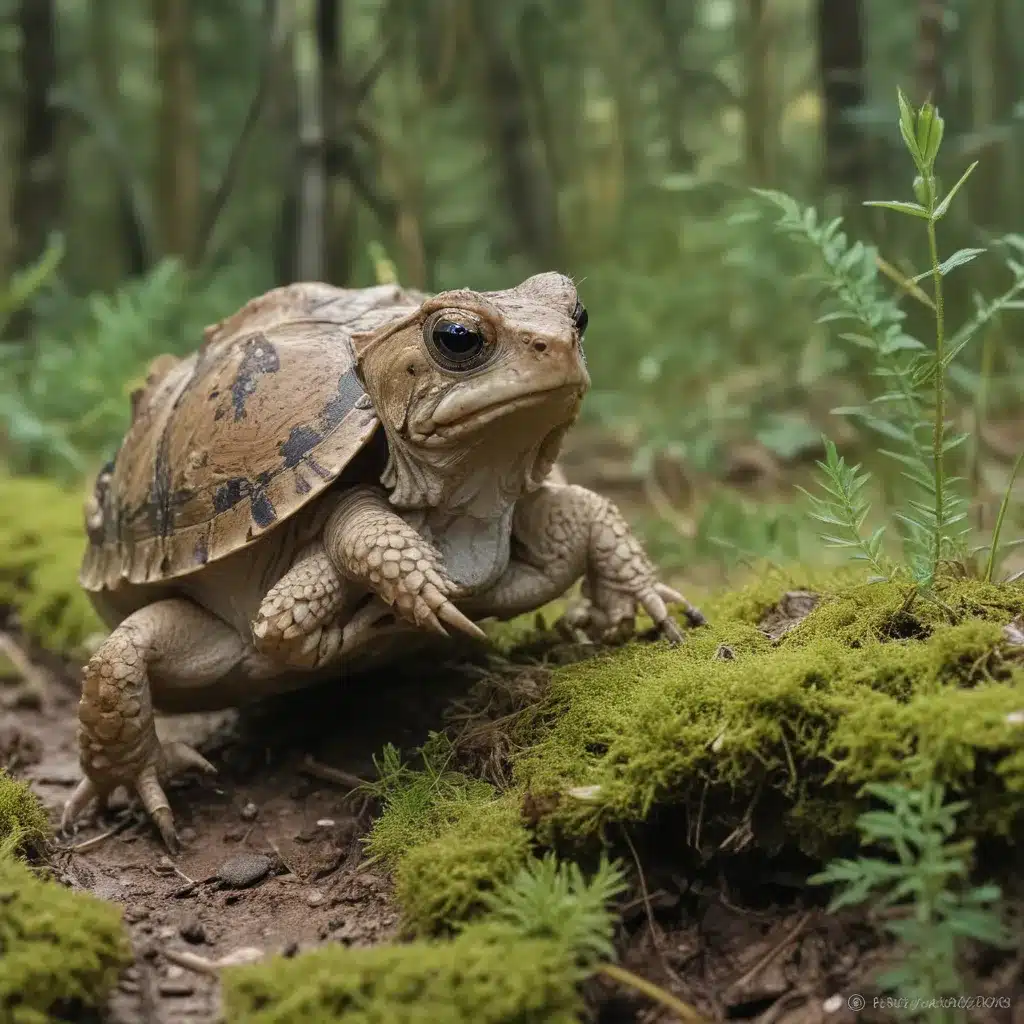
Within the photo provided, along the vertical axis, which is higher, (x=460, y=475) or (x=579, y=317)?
(x=579, y=317)

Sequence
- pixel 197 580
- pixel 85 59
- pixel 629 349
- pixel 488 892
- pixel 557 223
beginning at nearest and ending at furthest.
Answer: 1. pixel 488 892
2. pixel 197 580
3. pixel 629 349
4. pixel 557 223
5. pixel 85 59

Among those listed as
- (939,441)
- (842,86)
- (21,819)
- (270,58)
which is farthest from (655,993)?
(270,58)

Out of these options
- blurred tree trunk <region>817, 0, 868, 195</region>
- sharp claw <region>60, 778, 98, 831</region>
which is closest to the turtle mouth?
sharp claw <region>60, 778, 98, 831</region>

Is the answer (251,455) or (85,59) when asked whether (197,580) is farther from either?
(85,59)

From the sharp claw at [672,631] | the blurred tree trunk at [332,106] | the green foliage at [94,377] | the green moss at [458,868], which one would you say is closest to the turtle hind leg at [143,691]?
the green moss at [458,868]

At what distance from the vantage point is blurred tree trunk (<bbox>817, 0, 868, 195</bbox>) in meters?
6.80

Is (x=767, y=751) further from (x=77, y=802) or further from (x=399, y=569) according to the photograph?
(x=77, y=802)

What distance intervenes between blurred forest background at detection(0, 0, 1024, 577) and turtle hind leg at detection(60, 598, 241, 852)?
6.23 feet

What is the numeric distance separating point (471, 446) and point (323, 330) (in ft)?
3.08

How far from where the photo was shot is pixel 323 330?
145 inches

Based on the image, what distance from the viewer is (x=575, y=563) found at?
3.63m

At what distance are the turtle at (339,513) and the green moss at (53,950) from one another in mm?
951

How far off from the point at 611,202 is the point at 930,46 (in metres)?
6.17

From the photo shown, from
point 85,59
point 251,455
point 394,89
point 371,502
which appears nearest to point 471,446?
point 371,502
